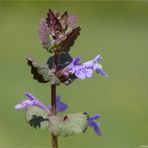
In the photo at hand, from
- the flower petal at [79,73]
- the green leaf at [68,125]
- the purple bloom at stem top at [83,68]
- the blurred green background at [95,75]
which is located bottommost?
the green leaf at [68,125]

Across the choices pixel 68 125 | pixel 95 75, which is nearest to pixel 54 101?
pixel 68 125

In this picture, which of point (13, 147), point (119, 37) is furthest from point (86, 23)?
point (13, 147)

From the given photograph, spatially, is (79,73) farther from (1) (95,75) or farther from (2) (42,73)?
(1) (95,75)

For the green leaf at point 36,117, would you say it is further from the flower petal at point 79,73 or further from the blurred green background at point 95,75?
the blurred green background at point 95,75

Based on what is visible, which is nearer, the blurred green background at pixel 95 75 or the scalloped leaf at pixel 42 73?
the scalloped leaf at pixel 42 73

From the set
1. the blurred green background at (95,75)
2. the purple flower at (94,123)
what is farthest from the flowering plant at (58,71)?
the blurred green background at (95,75)

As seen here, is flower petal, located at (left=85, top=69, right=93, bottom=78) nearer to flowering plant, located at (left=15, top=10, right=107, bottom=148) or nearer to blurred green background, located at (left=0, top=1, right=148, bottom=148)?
flowering plant, located at (left=15, top=10, right=107, bottom=148)

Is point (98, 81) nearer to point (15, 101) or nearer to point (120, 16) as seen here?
point (15, 101)
